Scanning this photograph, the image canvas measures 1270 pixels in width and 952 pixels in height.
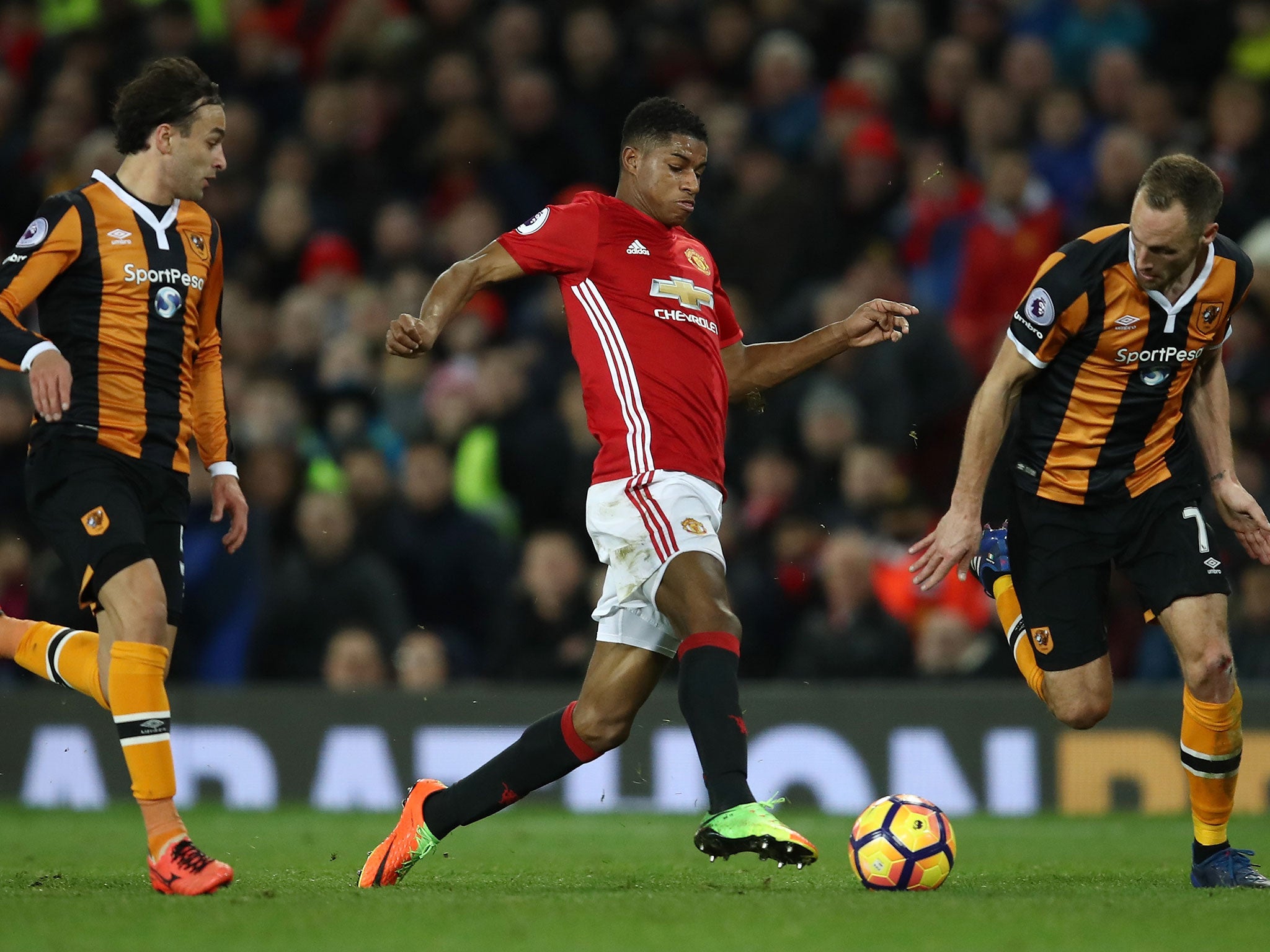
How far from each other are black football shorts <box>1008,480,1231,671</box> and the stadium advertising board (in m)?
3.26

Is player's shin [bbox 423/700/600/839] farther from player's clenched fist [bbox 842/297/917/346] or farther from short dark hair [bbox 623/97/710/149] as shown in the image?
short dark hair [bbox 623/97/710/149]

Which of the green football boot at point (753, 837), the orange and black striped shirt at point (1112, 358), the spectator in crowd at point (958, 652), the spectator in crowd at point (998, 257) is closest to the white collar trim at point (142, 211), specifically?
the green football boot at point (753, 837)

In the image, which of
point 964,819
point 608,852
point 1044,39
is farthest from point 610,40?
point 608,852

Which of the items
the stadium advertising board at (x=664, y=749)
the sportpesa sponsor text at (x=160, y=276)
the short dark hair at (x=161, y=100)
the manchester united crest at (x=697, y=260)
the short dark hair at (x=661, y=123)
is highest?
the short dark hair at (x=161, y=100)

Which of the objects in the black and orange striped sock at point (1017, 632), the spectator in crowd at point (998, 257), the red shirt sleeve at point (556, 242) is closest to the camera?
the red shirt sleeve at point (556, 242)

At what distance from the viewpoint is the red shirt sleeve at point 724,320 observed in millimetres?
6164

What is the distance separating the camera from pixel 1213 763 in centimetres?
570

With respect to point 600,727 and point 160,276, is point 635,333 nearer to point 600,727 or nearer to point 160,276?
point 600,727

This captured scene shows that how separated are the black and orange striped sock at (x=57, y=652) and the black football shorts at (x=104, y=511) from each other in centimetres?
19

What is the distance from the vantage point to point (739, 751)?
5.09 metres

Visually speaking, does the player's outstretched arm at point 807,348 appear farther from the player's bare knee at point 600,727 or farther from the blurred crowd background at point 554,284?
the blurred crowd background at point 554,284

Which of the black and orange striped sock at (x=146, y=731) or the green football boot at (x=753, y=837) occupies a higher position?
the black and orange striped sock at (x=146, y=731)

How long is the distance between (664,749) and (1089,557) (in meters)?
3.95

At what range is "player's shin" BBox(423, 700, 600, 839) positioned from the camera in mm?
5516
